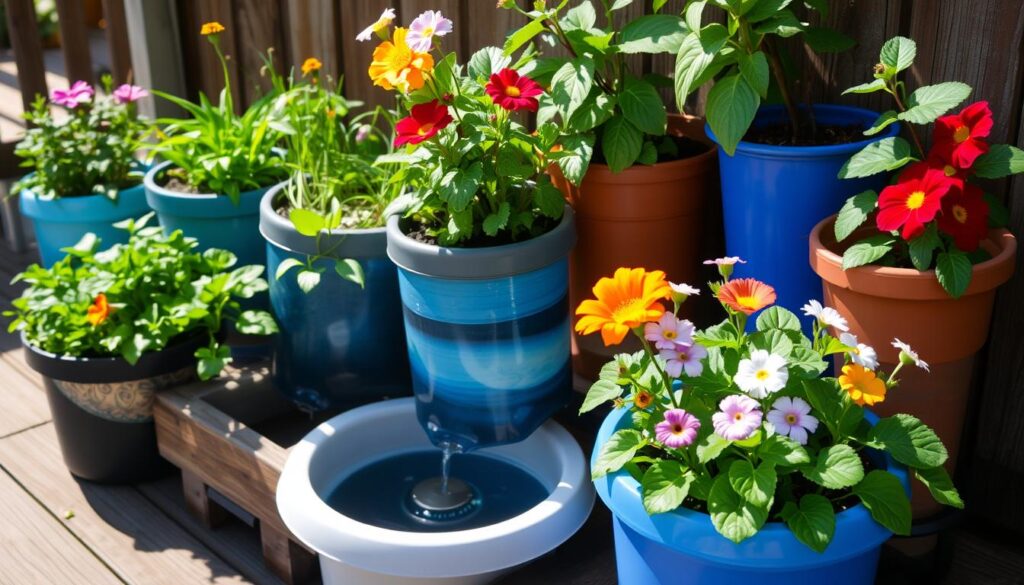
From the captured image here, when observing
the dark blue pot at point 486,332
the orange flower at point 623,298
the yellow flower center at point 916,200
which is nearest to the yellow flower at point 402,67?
the dark blue pot at point 486,332

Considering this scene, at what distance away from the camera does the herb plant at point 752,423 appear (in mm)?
1280

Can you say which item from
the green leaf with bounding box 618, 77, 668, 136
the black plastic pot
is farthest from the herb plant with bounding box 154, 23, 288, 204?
the green leaf with bounding box 618, 77, 668, 136

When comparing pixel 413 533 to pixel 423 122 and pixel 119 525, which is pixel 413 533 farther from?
pixel 119 525

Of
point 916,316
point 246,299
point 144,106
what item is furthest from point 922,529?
point 144,106

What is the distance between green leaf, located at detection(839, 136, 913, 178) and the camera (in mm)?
1479

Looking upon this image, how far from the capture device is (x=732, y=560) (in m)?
1.28

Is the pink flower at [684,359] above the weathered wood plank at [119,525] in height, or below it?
above

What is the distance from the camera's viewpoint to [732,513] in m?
A: 1.27

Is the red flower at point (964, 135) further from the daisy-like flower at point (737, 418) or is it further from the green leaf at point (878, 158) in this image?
the daisy-like flower at point (737, 418)

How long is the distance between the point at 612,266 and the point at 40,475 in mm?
1241

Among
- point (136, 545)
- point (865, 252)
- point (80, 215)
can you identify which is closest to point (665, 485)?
point (865, 252)

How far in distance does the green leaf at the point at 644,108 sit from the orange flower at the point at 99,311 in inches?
38.6

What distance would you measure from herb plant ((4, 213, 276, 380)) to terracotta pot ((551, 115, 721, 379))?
63cm

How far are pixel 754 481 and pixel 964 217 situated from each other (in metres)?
0.46
